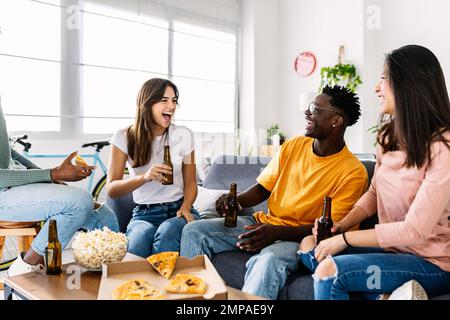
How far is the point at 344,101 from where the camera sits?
207 cm

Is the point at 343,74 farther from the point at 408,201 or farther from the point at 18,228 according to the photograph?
the point at 18,228

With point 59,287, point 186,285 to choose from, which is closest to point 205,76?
point 59,287

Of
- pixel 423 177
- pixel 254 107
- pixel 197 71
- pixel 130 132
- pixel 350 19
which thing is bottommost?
pixel 423 177

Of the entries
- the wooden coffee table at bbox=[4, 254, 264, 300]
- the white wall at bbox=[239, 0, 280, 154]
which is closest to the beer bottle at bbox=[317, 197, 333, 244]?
the wooden coffee table at bbox=[4, 254, 264, 300]

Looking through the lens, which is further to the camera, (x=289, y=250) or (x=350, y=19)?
(x=350, y=19)

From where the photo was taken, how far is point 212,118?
544 cm

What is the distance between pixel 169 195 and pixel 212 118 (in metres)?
3.12

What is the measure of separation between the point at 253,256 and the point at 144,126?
3.18ft

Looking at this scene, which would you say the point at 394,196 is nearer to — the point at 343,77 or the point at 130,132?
the point at 130,132

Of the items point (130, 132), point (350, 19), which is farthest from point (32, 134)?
point (350, 19)

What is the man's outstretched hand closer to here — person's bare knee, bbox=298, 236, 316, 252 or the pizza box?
the pizza box

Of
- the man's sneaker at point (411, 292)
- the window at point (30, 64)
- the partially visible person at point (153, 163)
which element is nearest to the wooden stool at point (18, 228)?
Result: the partially visible person at point (153, 163)

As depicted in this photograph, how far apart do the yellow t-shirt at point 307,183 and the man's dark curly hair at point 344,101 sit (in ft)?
0.56

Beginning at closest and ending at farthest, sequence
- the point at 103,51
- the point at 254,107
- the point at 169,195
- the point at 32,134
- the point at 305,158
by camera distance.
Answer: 1. the point at 305,158
2. the point at 169,195
3. the point at 32,134
4. the point at 103,51
5. the point at 254,107
